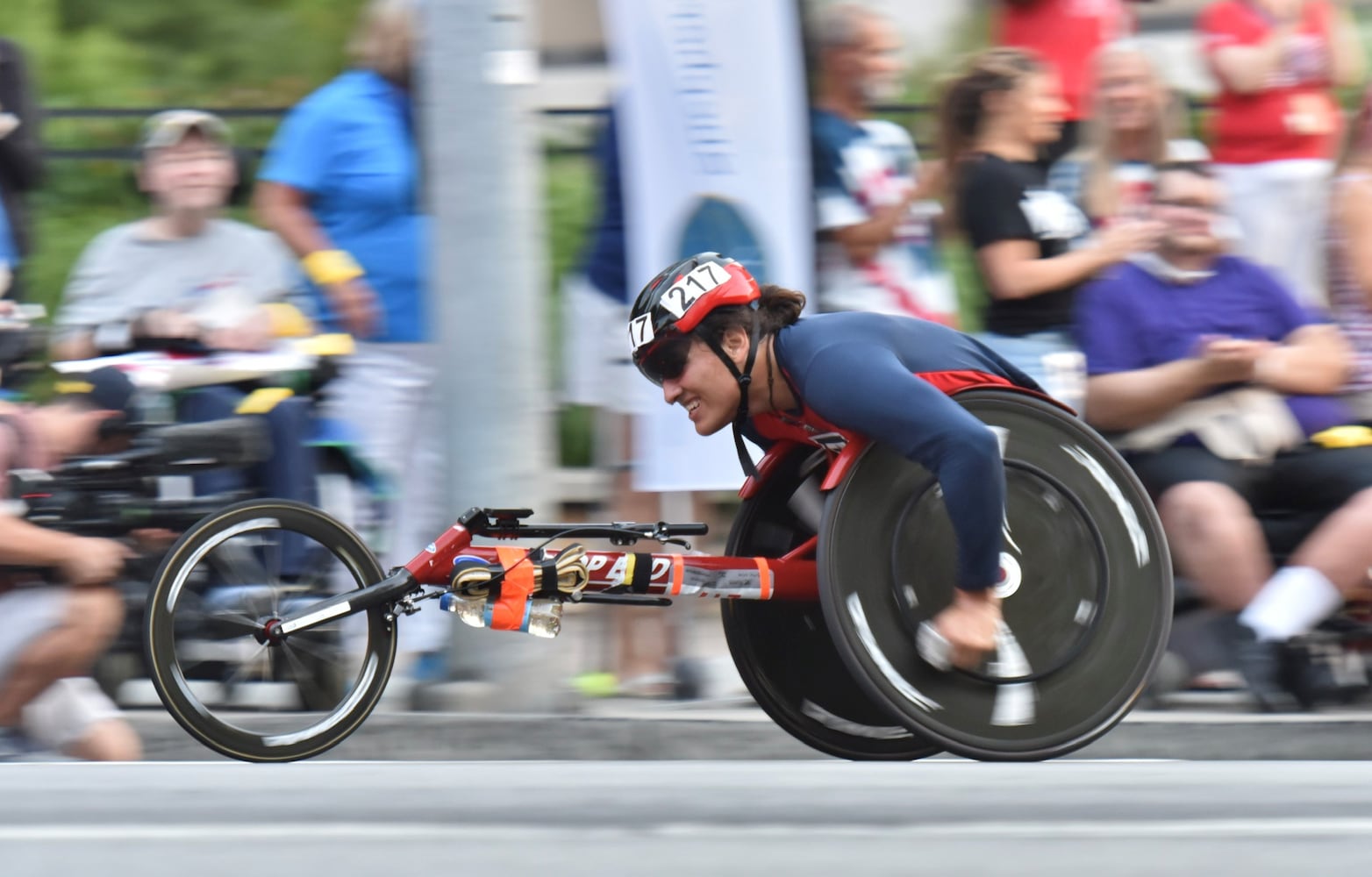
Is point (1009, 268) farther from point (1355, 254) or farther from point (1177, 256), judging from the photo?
point (1355, 254)

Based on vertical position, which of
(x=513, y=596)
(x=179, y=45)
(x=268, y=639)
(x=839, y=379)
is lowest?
(x=268, y=639)

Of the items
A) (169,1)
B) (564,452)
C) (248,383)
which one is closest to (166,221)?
(248,383)

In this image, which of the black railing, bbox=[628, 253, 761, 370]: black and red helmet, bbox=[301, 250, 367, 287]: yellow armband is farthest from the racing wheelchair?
the black railing

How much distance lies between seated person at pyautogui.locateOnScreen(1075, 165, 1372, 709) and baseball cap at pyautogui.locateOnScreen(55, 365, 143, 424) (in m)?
2.87

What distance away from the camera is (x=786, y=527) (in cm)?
531

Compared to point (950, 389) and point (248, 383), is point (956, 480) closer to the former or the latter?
point (950, 389)

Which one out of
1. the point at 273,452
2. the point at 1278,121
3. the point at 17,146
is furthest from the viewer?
the point at 1278,121

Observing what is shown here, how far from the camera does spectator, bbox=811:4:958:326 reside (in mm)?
6738

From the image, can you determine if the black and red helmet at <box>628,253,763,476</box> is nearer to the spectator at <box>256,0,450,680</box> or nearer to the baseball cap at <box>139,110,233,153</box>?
the spectator at <box>256,0,450,680</box>

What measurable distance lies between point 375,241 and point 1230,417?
2765mm

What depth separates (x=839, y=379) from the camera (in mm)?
4652

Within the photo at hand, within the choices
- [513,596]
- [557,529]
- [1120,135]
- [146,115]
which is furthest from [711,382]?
[146,115]

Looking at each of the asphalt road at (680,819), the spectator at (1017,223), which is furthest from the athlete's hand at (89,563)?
the spectator at (1017,223)

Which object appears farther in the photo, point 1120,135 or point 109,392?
point 1120,135
